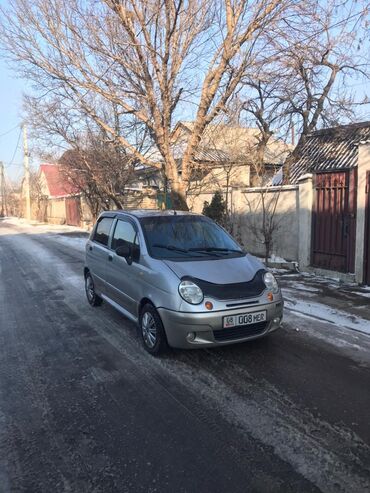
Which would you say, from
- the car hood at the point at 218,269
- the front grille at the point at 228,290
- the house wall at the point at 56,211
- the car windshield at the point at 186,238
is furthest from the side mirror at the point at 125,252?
the house wall at the point at 56,211

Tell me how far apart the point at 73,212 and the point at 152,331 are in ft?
104

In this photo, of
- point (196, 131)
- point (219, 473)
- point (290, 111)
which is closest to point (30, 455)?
point (219, 473)

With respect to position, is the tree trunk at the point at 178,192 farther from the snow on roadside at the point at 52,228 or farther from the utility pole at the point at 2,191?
the utility pole at the point at 2,191

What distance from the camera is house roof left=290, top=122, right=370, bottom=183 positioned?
32.0 ft

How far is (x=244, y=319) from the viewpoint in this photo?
14.9ft

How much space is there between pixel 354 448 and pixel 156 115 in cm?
988

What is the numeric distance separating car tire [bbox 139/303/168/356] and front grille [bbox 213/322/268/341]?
2.05 feet

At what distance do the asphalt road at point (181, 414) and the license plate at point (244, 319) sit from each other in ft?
1.52

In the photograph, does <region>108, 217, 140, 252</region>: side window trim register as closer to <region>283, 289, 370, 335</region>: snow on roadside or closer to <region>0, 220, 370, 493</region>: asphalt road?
<region>0, 220, 370, 493</region>: asphalt road

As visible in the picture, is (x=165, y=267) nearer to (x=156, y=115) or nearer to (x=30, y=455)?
(x=30, y=455)

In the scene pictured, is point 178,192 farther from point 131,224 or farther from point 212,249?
point 212,249

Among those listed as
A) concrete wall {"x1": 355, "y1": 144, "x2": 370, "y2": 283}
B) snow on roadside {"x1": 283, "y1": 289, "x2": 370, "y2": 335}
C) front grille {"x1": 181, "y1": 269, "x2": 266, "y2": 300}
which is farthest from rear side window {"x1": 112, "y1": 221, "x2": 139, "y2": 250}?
concrete wall {"x1": 355, "y1": 144, "x2": 370, "y2": 283}

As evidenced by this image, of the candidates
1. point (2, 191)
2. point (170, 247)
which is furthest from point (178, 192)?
point (2, 191)

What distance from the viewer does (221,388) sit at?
13.2ft
